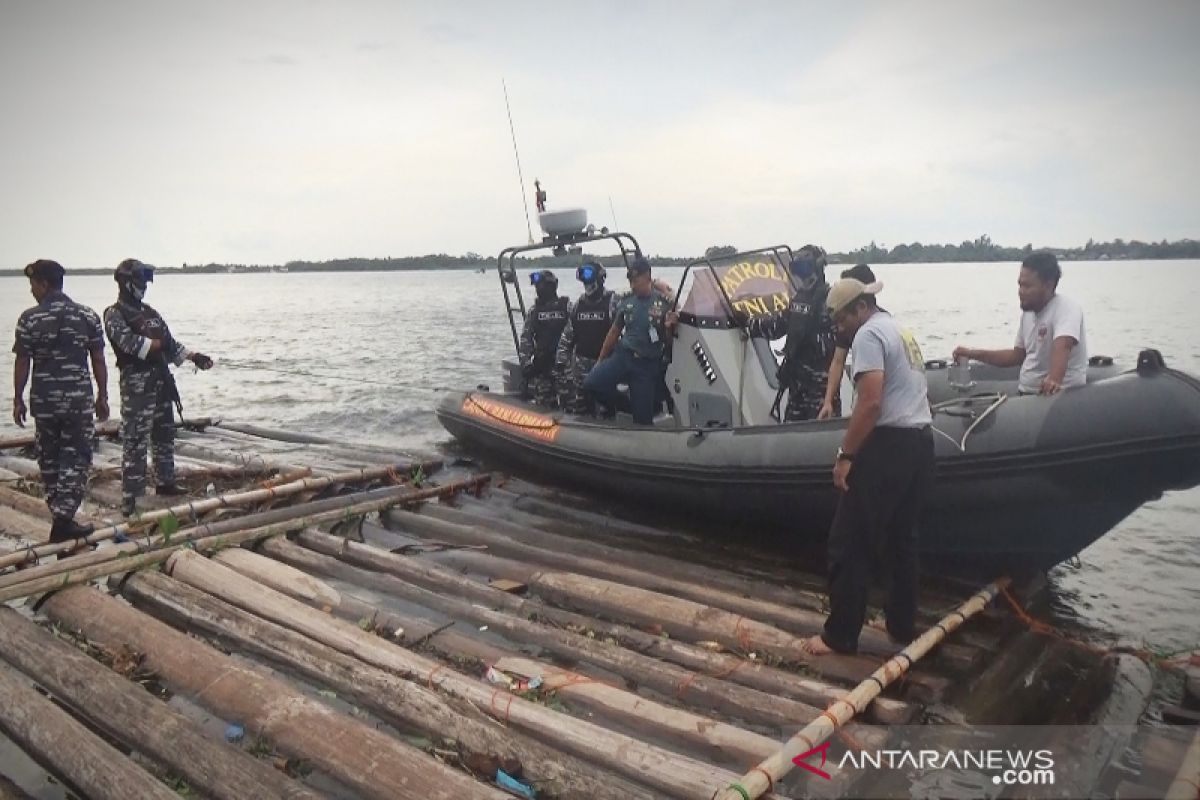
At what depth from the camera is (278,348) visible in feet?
89.8

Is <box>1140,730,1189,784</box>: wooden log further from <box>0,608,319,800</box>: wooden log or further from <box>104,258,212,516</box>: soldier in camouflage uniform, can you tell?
<box>104,258,212,516</box>: soldier in camouflage uniform

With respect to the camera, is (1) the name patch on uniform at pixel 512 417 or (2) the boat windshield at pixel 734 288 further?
(1) the name patch on uniform at pixel 512 417

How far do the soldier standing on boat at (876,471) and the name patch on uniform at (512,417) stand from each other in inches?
148

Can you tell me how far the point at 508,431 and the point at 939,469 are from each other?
14.5ft

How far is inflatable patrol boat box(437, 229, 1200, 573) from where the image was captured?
4.31 m

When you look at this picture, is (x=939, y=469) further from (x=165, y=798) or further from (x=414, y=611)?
(x=165, y=798)

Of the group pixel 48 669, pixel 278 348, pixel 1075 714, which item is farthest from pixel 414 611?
pixel 278 348

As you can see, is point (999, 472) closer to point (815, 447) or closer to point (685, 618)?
point (815, 447)

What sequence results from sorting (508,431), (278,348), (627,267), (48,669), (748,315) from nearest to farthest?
(48,669), (748,315), (627,267), (508,431), (278,348)

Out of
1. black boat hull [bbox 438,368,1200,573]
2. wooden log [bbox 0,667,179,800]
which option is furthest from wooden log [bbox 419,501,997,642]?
wooden log [bbox 0,667,179,800]

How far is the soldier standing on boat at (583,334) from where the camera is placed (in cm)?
761

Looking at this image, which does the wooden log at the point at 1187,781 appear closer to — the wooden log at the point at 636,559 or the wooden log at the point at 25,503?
the wooden log at the point at 636,559

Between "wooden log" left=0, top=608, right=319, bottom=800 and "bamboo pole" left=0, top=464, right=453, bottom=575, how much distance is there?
2.78 ft

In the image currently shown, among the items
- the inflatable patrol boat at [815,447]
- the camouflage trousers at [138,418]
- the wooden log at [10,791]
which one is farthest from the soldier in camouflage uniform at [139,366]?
the wooden log at [10,791]
